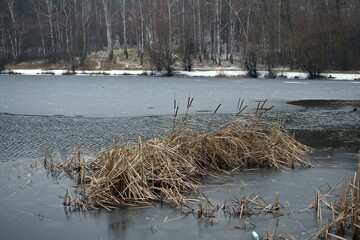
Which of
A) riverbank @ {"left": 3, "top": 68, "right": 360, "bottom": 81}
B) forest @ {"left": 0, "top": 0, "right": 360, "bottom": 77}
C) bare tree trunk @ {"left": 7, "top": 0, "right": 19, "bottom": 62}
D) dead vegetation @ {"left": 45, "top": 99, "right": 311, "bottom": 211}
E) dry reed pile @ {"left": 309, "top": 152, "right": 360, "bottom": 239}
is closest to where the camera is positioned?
dry reed pile @ {"left": 309, "top": 152, "right": 360, "bottom": 239}

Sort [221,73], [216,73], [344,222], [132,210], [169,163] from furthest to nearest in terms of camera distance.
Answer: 1. [216,73]
2. [221,73]
3. [169,163]
4. [132,210]
5. [344,222]

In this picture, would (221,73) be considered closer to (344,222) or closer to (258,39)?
(258,39)

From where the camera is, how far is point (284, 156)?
6.72 meters

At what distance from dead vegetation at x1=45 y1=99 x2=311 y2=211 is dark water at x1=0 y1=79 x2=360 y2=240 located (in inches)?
8.4

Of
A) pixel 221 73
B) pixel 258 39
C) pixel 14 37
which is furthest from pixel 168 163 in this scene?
pixel 14 37

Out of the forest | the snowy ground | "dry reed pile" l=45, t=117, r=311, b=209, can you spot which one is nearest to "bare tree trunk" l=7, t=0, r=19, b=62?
the forest

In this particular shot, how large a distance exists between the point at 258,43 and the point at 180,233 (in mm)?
31090

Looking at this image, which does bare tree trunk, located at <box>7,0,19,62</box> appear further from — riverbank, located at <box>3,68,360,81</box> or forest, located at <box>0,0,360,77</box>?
riverbank, located at <box>3,68,360,81</box>

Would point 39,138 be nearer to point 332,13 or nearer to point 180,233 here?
point 180,233

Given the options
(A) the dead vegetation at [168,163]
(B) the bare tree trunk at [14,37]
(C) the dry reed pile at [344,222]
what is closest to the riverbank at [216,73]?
(B) the bare tree trunk at [14,37]

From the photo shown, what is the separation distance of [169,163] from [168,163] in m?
0.01

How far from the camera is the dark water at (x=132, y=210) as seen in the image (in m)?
4.12

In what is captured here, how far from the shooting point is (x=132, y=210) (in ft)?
15.3

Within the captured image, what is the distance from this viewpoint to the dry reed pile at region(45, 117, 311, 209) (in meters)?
4.98
